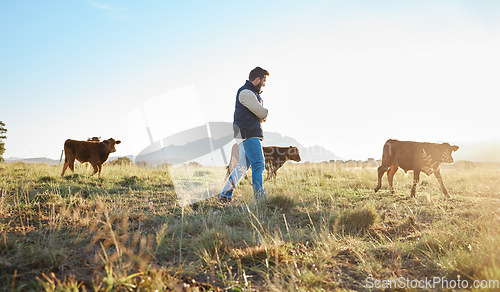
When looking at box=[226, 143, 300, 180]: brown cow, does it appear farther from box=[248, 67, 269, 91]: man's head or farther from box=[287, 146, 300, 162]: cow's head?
box=[248, 67, 269, 91]: man's head

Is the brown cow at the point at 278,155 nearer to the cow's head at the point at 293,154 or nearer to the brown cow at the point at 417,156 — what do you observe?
the cow's head at the point at 293,154

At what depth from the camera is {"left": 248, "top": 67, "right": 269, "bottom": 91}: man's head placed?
586 centimetres

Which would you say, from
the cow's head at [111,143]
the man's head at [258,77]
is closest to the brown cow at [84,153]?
the cow's head at [111,143]

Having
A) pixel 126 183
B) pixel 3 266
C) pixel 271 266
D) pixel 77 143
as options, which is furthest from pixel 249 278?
pixel 77 143

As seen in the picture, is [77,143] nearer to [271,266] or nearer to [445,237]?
[271,266]

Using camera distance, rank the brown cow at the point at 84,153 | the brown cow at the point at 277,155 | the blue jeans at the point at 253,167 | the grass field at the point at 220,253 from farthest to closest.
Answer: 1. the brown cow at the point at 277,155
2. the brown cow at the point at 84,153
3. the blue jeans at the point at 253,167
4. the grass field at the point at 220,253

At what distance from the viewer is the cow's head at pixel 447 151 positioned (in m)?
8.13

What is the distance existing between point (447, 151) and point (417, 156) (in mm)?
929

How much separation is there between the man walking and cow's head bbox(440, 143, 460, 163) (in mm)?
5501

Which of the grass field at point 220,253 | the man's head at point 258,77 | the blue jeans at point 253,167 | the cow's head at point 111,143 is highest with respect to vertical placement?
the man's head at point 258,77

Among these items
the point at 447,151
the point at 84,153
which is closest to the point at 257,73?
the point at 447,151

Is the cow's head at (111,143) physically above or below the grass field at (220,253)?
above

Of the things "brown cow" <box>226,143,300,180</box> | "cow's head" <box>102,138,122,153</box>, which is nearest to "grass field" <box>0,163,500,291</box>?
"brown cow" <box>226,143,300,180</box>

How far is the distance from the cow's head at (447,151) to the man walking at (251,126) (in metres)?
5.50
